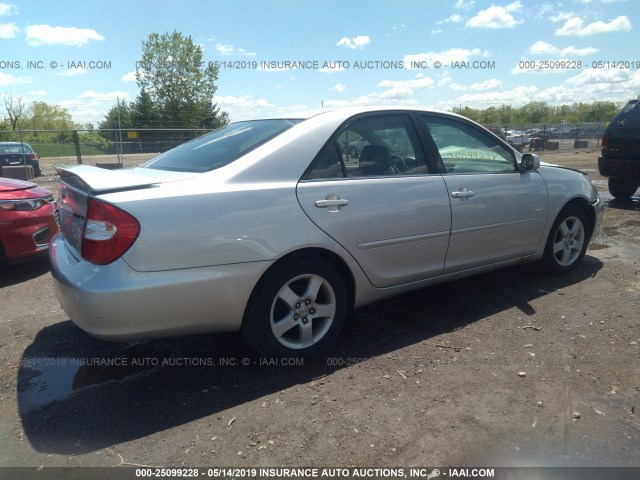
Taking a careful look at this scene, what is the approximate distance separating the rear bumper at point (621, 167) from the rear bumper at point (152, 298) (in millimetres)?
7764

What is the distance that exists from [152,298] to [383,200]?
5.31 feet

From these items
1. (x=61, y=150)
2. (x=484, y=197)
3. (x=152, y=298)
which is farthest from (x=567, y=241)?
(x=61, y=150)

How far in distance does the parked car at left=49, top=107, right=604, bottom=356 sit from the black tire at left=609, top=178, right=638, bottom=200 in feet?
19.3

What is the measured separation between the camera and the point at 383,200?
11.0ft

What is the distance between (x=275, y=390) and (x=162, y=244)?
3.55 feet

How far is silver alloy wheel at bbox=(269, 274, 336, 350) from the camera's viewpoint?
3068 mm

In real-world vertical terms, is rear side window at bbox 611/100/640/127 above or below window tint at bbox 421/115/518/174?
above

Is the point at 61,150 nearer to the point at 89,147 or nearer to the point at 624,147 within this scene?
the point at 89,147

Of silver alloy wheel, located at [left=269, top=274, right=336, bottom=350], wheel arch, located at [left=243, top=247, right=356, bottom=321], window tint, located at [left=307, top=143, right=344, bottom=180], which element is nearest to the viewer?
wheel arch, located at [left=243, top=247, right=356, bottom=321]

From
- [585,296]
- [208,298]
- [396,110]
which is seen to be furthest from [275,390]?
[585,296]

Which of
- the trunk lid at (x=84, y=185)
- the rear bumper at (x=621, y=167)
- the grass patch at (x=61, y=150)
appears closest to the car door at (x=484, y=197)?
the trunk lid at (x=84, y=185)

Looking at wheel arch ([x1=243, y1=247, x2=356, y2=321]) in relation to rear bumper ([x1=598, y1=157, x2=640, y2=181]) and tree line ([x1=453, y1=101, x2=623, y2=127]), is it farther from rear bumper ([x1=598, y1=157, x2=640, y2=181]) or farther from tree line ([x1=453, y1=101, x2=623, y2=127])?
tree line ([x1=453, y1=101, x2=623, y2=127])

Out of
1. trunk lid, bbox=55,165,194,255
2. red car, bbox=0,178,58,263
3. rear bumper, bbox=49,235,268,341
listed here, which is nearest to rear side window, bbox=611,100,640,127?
rear bumper, bbox=49,235,268,341

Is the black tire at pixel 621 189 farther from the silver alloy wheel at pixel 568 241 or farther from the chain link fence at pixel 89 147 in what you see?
the chain link fence at pixel 89 147
